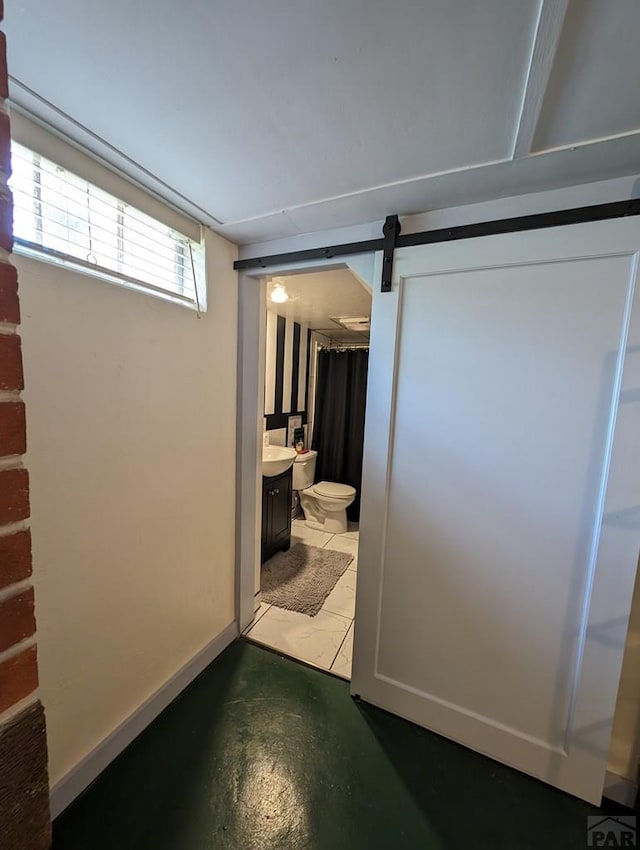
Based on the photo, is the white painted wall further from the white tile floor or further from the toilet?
the toilet

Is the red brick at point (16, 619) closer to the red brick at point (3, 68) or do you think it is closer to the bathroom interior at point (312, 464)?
the red brick at point (3, 68)

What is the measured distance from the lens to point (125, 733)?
1.31 meters

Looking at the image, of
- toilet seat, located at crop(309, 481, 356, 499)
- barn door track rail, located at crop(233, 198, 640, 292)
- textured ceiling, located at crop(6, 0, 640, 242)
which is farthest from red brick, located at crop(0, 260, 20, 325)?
toilet seat, located at crop(309, 481, 356, 499)

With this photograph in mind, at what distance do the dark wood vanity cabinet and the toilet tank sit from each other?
1.67 feet

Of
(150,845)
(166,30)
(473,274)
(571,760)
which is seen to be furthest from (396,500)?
(166,30)

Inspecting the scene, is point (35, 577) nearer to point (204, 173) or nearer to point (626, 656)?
point (204, 173)

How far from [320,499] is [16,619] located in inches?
112

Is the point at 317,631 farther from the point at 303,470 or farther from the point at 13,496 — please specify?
the point at 13,496

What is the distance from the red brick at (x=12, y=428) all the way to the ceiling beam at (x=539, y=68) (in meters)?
1.18

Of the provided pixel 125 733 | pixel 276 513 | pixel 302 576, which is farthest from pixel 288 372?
pixel 125 733

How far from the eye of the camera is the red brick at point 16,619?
1.76 feet

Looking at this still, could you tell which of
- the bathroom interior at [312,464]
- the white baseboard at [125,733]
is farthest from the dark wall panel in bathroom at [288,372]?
the white baseboard at [125,733]

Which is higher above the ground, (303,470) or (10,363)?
(10,363)

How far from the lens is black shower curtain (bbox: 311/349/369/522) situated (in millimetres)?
3693
